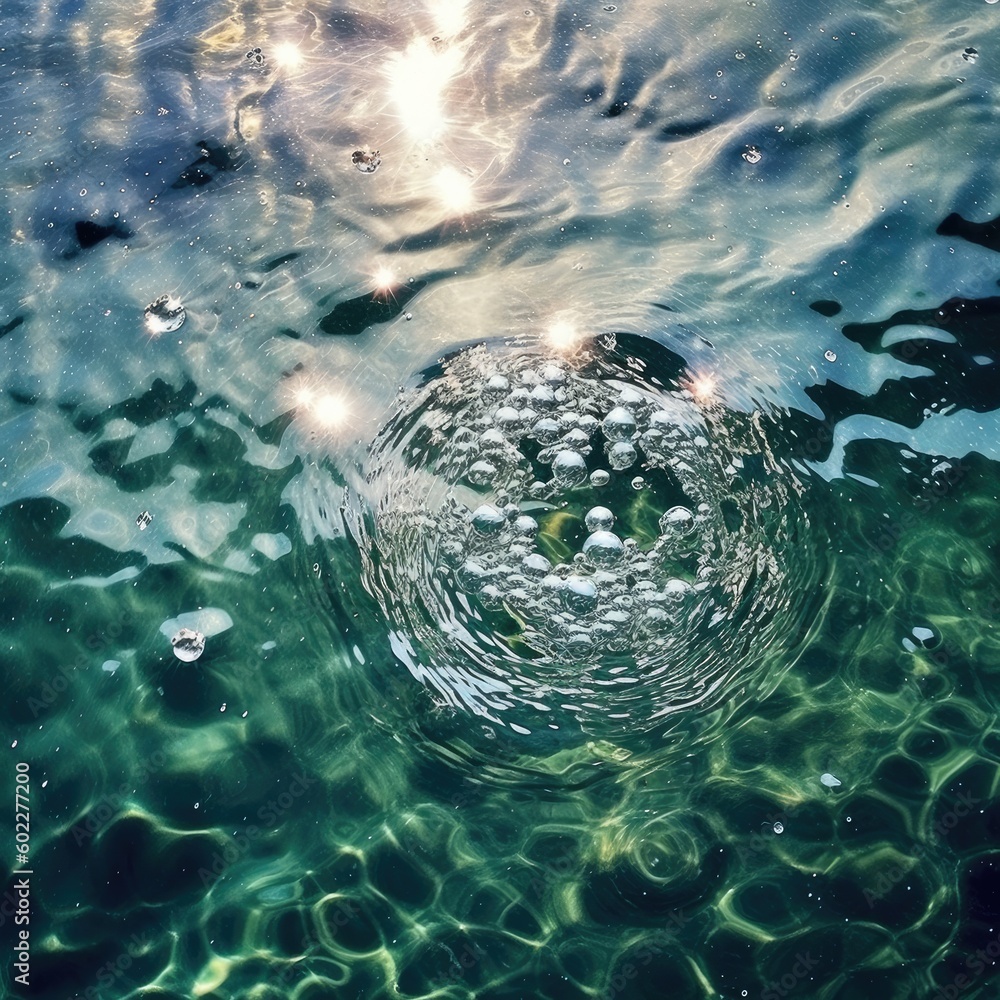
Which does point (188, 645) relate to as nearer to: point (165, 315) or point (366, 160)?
point (165, 315)

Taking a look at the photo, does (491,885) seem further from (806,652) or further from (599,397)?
(599,397)

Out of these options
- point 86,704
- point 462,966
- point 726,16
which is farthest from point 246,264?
point 462,966

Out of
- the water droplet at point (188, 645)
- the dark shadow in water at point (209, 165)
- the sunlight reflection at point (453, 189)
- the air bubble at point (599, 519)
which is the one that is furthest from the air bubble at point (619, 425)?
the dark shadow in water at point (209, 165)

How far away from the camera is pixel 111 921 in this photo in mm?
2801

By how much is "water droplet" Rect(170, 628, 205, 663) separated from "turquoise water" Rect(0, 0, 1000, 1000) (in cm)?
1

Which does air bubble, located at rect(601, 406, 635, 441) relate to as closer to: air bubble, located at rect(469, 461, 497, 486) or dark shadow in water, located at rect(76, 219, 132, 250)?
air bubble, located at rect(469, 461, 497, 486)

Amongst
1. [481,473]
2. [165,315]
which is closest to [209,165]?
[165,315]

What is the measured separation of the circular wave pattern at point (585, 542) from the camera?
9.45 ft

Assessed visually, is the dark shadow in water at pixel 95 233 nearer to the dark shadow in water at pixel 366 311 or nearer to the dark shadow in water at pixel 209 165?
the dark shadow in water at pixel 209 165

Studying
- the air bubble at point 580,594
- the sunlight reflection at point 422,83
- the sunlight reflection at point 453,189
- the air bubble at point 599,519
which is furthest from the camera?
the sunlight reflection at point 422,83

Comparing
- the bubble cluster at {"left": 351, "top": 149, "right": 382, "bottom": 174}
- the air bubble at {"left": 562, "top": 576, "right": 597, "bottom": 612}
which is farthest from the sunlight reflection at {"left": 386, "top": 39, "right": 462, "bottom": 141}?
the air bubble at {"left": 562, "top": 576, "right": 597, "bottom": 612}

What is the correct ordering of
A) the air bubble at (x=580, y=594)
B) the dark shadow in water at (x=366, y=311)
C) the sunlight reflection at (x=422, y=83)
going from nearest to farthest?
the air bubble at (x=580, y=594) < the dark shadow in water at (x=366, y=311) < the sunlight reflection at (x=422, y=83)

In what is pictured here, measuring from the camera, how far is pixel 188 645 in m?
2.97

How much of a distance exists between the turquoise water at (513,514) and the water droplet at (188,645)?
1cm
